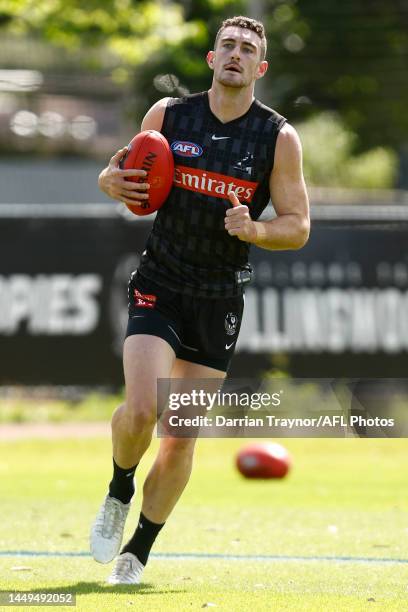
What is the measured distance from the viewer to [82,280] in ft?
47.1

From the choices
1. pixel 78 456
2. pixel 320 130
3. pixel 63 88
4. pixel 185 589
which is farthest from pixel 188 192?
pixel 320 130

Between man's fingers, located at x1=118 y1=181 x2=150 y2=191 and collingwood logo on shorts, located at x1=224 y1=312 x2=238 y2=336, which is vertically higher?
man's fingers, located at x1=118 y1=181 x2=150 y2=191

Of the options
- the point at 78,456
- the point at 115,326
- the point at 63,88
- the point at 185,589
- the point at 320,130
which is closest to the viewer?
the point at 185,589

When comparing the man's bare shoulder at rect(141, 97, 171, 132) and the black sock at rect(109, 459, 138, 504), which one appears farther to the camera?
the man's bare shoulder at rect(141, 97, 171, 132)

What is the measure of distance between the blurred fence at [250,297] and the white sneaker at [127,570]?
26.0 feet

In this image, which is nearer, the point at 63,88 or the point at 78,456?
the point at 78,456

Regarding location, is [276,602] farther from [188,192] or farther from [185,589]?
→ [188,192]

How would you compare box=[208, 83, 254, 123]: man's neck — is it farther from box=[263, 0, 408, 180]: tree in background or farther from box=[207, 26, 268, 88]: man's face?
box=[263, 0, 408, 180]: tree in background

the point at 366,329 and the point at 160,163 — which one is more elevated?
the point at 160,163

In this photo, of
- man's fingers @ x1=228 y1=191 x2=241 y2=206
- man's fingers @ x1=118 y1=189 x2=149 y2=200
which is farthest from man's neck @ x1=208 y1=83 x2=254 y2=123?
man's fingers @ x1=118 y1=189 x2=149 y2=200

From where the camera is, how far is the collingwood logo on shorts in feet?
20.9

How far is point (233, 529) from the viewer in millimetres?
8477

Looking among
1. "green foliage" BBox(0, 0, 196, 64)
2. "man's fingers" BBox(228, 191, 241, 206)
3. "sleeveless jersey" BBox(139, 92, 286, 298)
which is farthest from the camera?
"green foliage" BBox(0, 0, 196, 64)

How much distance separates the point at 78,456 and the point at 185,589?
7.32 meters
